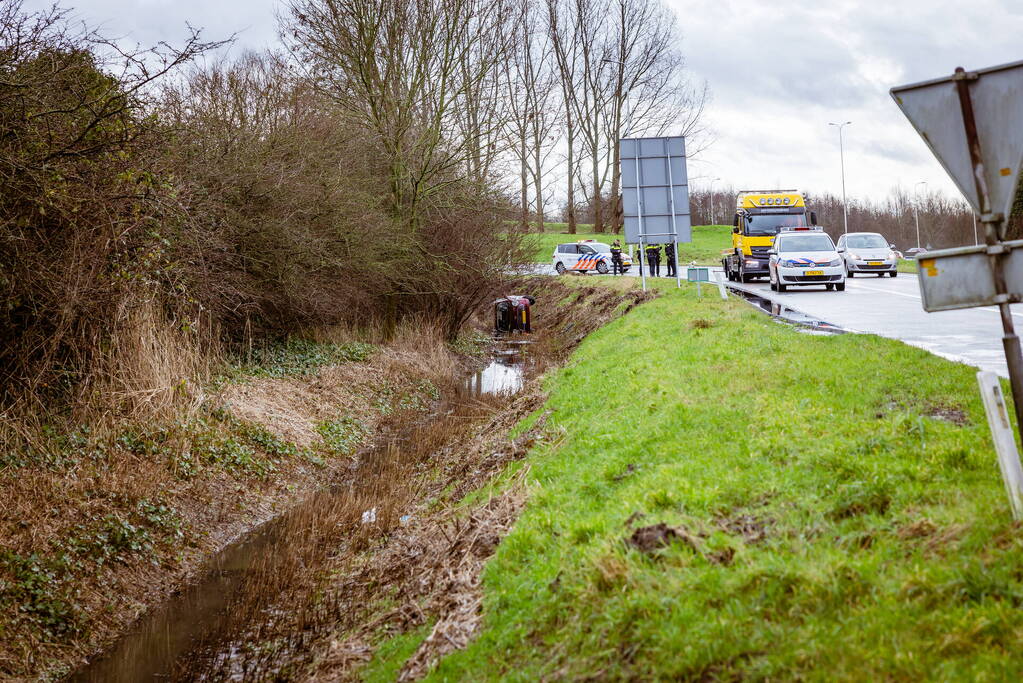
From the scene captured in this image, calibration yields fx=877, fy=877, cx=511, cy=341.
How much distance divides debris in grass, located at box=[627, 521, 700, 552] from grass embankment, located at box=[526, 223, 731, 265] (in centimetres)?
4200

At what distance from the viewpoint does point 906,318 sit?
17766 mm

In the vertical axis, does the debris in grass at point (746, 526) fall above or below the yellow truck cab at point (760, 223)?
below

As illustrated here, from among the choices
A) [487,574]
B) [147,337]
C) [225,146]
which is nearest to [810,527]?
[487,574]

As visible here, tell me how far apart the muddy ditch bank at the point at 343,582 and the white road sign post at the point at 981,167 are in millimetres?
3303

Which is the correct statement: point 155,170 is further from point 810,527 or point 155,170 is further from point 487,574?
point 810,527

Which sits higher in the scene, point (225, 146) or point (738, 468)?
point (225, 146)

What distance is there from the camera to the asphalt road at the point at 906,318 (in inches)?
492

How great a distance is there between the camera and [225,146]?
1441 cm

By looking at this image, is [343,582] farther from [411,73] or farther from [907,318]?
[411,73]

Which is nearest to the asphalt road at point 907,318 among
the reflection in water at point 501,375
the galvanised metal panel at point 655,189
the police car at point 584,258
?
the galvanised metal panel at point 655,189

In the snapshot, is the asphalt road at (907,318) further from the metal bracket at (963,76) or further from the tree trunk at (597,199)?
the tree trunk at (597,199)

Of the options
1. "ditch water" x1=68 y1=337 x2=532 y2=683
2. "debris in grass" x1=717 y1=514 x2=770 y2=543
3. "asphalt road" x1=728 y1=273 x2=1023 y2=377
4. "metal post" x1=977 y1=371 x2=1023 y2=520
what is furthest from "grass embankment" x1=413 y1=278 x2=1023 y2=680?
"asphalt road" x1=728 y1=273 x2=1023 y2=377

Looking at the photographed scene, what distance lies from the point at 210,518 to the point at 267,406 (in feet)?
12.2

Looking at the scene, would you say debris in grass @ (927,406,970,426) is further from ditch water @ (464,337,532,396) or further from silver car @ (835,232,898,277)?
silver car @ (835,232,898,277)
